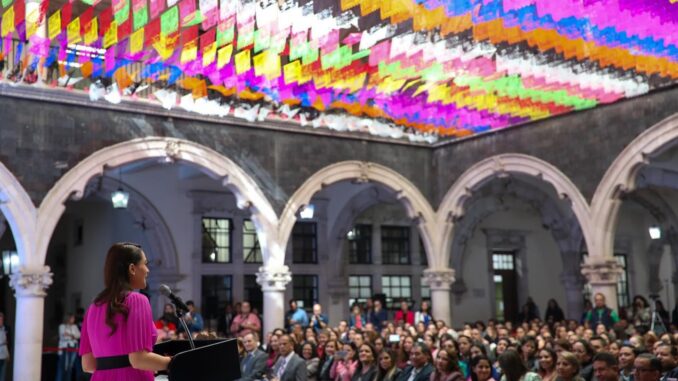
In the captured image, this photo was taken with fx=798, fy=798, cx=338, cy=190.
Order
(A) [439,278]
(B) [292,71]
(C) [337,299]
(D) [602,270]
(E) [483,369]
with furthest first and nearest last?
(C) [337,299], (A) [439,278], (D) [602,270], (B) [292,71], (E) [483,369]

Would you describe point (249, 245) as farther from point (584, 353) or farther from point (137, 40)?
point (584, 353)

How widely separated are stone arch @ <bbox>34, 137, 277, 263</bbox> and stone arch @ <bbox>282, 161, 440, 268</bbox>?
1.10ft

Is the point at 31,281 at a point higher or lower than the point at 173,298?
higher

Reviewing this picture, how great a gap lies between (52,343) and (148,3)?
1088 cm

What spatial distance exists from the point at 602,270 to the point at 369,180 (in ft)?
15.0

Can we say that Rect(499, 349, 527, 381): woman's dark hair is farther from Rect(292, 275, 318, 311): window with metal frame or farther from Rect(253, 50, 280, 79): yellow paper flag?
Rect(292, 275, 318, 311): window with metal frame

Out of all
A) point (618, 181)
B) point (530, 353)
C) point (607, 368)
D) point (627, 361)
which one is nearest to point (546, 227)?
point (618, 181)

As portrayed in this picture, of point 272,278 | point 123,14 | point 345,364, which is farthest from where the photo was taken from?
point 272,278

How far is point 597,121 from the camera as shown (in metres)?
13.6

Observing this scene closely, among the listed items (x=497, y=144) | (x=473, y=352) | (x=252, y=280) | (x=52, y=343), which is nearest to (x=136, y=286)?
(x=473, y=352)

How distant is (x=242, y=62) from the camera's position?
35.4 feet

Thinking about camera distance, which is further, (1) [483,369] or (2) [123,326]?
(1) [483,369]

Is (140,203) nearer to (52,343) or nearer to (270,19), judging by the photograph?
(52,343)

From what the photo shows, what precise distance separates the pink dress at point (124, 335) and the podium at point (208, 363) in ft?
0.51
